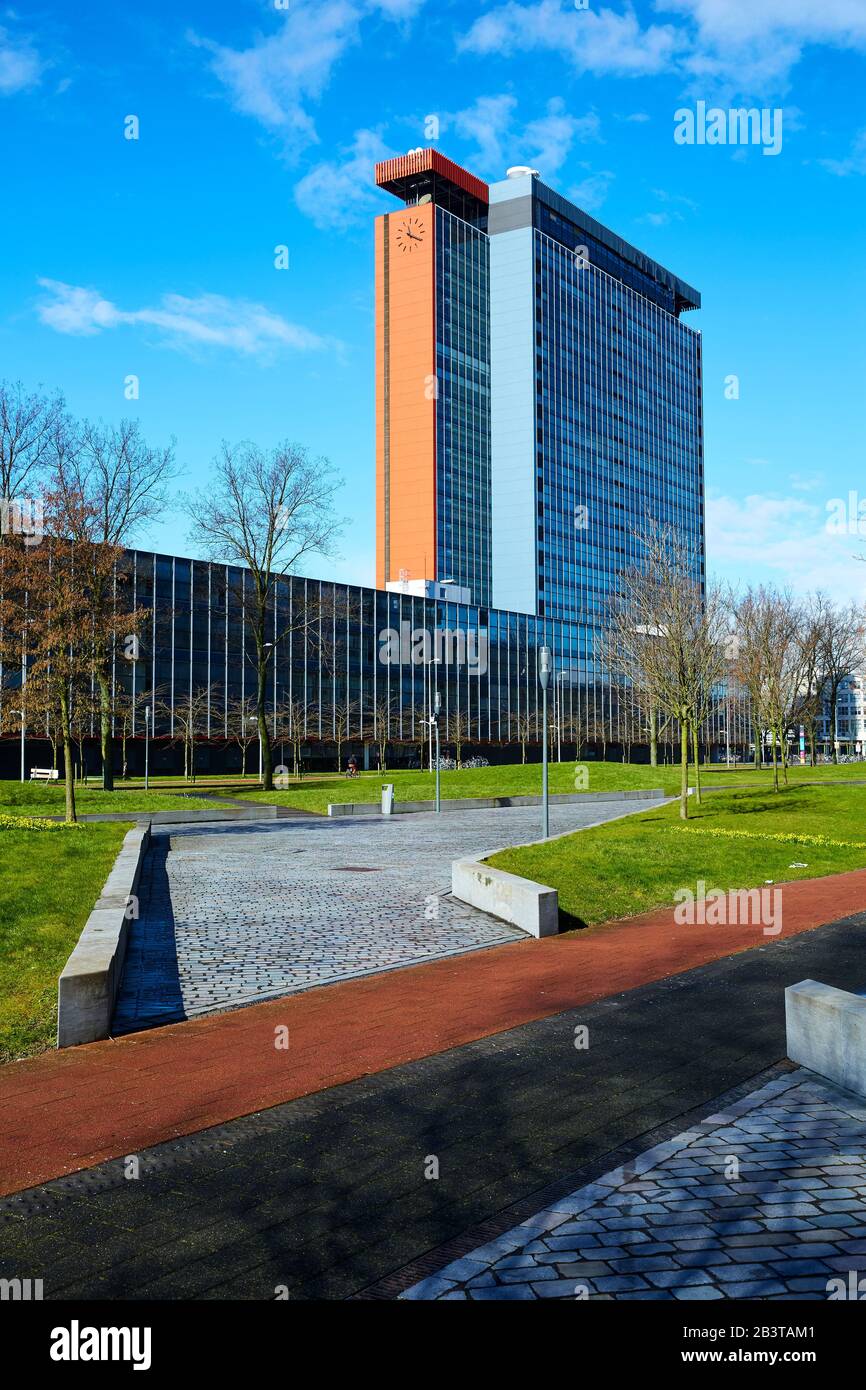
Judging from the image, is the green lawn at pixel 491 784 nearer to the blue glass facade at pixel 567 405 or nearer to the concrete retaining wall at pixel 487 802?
the concrete retaining wall at pixel 487 802

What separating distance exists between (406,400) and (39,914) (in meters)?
129

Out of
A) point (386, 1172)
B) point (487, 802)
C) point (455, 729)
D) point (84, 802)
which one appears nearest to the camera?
point (386, 1172)

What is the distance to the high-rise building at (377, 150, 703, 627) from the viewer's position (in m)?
132

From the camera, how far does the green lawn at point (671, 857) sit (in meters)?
14.6

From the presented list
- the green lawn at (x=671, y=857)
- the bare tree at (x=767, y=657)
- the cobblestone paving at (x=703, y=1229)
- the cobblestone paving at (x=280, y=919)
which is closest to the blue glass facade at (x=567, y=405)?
the bare tree at (x=767, y=657)

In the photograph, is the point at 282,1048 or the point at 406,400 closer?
the point at 282,1048

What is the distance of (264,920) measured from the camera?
12516 mm

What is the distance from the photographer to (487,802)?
38.2 m

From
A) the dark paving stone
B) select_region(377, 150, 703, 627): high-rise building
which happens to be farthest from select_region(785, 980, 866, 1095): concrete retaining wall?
select_region(377, 150, 703, 627): high-rise building

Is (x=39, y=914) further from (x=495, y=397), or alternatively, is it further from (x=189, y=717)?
(x=495, y=397)

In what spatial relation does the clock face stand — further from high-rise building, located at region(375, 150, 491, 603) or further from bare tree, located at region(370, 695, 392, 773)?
bare tree, located at region(370, 695, 392, 773)

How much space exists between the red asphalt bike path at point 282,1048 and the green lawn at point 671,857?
2957 millimetres

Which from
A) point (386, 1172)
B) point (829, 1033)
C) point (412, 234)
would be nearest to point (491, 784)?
point (829, 1033)
